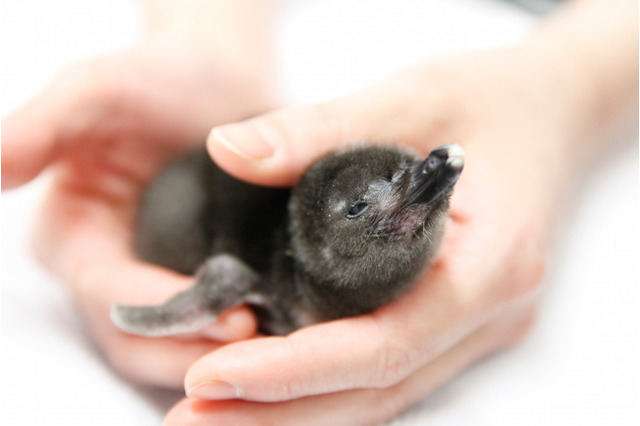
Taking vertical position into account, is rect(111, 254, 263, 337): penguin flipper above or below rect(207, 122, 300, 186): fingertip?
below

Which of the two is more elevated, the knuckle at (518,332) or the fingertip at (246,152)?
the fingertip at (246,152)

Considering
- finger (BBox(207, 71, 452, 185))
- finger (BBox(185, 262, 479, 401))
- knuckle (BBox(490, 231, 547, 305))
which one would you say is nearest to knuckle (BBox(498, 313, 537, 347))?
knuckle (BBox(490, 231, 547, 305))

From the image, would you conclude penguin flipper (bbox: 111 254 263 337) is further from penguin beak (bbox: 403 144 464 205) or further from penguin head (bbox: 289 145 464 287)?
penguin beak (bbox: 403 144 464 205)

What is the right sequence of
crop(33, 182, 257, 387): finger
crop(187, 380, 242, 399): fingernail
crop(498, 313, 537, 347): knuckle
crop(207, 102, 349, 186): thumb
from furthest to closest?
crop(498, 313, 537, 347): knuckle, crop(33, 182, 257, 387): finger, crop(207, 102, 349, 186): thumb, crop(187, 380, 242, 399): fingernail

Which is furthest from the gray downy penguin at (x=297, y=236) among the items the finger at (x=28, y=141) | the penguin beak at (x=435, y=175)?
the finger at (x=28, y=141)

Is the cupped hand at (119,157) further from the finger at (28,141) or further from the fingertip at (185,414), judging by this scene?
the fingertip at (185,414)

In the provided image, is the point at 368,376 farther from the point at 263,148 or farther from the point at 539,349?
the point at 539,349

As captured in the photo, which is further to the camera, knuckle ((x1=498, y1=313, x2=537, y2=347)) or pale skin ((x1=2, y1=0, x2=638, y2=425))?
knuckle ((x1=498, y1=313, x2=537, y2=347))
